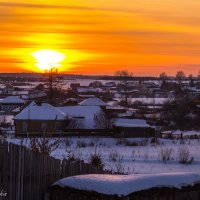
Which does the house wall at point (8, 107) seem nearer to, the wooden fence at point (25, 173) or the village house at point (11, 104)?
the village house at point (11, 104)

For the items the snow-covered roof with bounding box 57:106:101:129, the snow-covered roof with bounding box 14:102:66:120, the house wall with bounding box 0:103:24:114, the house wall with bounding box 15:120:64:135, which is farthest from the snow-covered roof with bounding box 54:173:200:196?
the house wall with bounding box 0:103:24:114

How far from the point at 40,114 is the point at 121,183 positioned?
1950 inches

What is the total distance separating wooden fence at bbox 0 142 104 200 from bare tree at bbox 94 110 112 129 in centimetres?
4613

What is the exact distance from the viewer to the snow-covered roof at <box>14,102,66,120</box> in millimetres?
59303

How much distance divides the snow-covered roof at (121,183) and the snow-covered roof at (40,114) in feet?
155

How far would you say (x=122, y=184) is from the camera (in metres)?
10.8

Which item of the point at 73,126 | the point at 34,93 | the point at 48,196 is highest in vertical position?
the point at 34,93

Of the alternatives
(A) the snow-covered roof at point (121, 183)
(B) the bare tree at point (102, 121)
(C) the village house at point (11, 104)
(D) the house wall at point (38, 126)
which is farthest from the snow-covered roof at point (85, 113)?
(A) the snow-covered roof at point (121, 183)

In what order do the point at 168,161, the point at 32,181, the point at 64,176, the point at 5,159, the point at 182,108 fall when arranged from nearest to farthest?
the point at 5,159 < the point at 32,181 < the point at 64,176 < the point at 168,161 < the point at 182,108

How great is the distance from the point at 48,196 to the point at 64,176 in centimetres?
102

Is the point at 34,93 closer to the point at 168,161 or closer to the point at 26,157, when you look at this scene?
the point at 168,161

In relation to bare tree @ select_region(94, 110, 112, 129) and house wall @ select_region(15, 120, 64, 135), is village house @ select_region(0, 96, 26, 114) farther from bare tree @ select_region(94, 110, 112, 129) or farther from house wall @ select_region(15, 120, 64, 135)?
bare tree @ select_region(94, 110, 112, 129)

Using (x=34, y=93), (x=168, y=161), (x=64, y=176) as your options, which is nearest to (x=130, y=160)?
(x=168, y=161)

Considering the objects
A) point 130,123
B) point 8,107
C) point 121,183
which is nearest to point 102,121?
point 130,123
